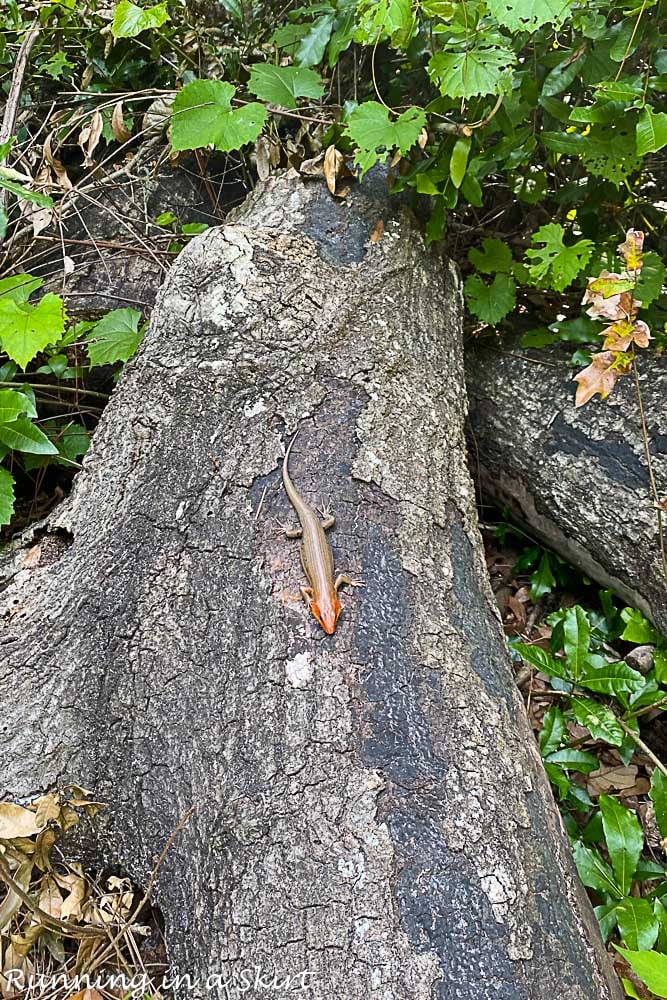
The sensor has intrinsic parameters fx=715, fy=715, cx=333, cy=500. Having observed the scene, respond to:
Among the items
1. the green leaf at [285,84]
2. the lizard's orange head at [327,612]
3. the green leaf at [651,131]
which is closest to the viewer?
the lizard's orange head at [327,612]

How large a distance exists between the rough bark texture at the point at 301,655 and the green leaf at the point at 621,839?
43 cm

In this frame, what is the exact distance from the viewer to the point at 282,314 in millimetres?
2578

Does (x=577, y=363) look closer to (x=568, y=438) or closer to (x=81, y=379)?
(x=568, y=438)

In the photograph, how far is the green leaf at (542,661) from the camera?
275cm

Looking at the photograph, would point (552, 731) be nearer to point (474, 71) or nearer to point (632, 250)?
point (632, 250)

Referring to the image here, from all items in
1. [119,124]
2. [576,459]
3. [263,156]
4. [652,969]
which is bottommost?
[576,459]

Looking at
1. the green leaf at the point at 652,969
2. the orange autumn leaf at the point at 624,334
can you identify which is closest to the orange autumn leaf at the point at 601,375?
the orange autumn leaf at the point at 624,334

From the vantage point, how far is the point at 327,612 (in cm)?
203

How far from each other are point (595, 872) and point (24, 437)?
2.57 m

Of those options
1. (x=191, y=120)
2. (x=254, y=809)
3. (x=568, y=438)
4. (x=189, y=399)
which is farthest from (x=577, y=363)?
(x=254, y=809)

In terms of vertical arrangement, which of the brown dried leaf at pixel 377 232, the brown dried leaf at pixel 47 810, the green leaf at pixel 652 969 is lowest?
the green leaf at pixel 652 969

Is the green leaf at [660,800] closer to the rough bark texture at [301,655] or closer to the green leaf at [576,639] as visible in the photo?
the green leaf at [576,639]

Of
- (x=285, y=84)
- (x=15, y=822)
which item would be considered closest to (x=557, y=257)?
(x=285, y=84)

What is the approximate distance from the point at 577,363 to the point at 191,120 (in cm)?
185
